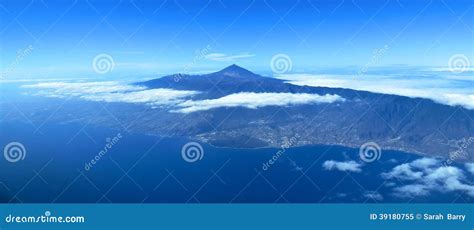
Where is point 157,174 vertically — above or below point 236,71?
below

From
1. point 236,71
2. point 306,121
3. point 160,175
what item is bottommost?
point 160,175

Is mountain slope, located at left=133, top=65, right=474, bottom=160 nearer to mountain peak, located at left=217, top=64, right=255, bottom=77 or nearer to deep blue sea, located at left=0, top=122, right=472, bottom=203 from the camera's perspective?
mountain peak, located at left=217, top=64, right=255, bottom=77

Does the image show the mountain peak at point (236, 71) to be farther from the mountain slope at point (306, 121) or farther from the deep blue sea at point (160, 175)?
the deep blue sea at point (160, 175)

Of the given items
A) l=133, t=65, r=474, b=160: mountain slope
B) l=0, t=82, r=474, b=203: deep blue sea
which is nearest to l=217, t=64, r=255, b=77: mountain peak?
l=133, t=65, r=474, b=160: mountain slope

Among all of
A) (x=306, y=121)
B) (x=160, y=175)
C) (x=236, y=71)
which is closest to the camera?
(x=160, y=175)

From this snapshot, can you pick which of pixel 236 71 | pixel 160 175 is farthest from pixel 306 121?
pixel 160 175

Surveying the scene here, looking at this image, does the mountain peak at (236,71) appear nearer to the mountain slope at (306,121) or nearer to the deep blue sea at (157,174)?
the mountain slope at (306,121)

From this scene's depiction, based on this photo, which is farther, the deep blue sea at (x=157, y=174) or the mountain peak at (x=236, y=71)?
the mountain peak at (x=236, y=71)

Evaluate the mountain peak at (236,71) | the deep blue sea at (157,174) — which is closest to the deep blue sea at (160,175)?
the deep blue sea at (157,174)

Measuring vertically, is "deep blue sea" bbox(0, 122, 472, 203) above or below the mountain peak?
below

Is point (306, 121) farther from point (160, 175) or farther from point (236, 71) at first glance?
point (160, 175)

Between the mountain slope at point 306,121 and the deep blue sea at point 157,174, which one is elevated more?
the mountain slope at point 306,121
